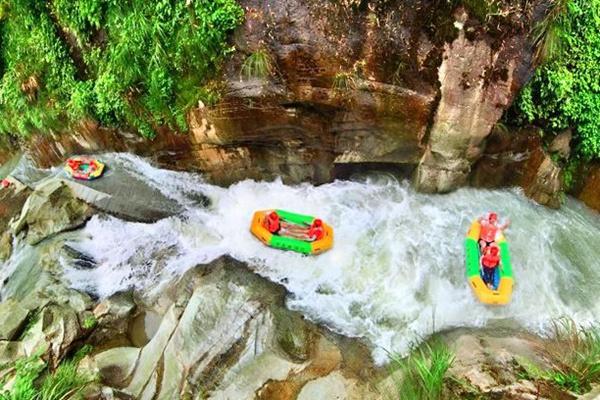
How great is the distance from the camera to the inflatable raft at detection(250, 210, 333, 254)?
20.1 ft

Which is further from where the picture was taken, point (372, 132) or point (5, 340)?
point (372, 132)

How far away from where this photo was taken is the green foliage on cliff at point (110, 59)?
5.77 m

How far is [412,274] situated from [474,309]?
89cm

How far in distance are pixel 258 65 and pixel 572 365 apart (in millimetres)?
4839

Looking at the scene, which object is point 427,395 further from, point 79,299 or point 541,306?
point 79,299

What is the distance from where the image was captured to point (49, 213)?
6.46m

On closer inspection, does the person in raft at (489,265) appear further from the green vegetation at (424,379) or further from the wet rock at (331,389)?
the wet rock at (331,389)

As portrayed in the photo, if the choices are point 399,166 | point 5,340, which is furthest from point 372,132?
point 5,340

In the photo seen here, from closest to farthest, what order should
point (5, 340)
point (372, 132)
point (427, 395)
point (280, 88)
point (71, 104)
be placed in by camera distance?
point (427, 395) < point (5, 340) < point (280, 88) < point (372, 132) < point (71, 104)

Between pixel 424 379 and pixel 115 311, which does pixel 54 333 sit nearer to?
pixel 115 311

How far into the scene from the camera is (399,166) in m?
7.04

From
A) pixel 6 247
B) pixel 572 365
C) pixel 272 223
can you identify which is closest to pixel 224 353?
pixel 272 223

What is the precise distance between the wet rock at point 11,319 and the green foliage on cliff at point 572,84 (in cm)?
715

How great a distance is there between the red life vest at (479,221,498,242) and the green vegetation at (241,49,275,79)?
3.73m
